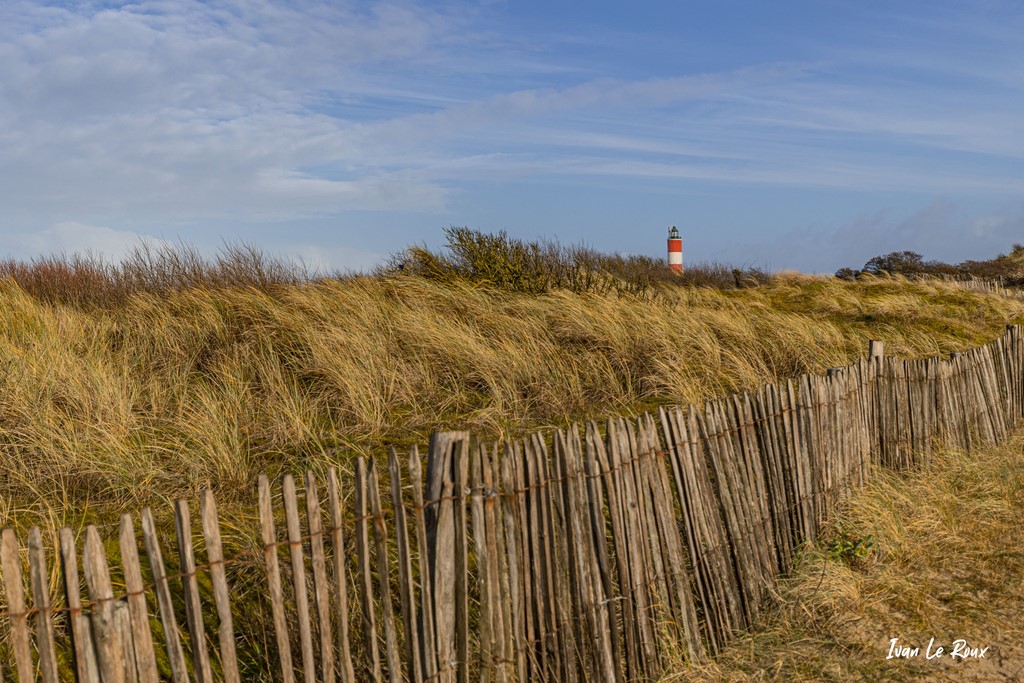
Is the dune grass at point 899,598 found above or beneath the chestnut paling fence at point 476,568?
beneath

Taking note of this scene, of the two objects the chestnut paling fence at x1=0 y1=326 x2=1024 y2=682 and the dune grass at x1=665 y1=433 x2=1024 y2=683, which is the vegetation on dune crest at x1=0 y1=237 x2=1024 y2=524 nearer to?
the chestnut paling fence at x1=0 y1=326 x2=1024 y2=682

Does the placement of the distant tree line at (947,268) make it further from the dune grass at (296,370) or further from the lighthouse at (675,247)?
the dune grass at (296,370)

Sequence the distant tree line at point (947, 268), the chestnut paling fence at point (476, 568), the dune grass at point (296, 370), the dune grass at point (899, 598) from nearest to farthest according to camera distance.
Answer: the chestnut paling fence at point (476, 568) < the dune grass at point (899, 598) < the dune grass at point (296, 370) < the distant tree line at point (947, 268)

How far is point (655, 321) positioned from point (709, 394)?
1776 millimetres

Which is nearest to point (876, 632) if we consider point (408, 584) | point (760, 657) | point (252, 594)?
point (760, 657)

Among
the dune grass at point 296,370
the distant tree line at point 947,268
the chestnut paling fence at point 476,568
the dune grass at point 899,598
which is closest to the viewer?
the chestnut paling fence at point 476,568

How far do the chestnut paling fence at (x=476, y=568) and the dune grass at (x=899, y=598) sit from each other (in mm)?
166

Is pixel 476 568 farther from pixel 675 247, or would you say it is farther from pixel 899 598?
pixel 675 247

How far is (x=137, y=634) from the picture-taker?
2029mm

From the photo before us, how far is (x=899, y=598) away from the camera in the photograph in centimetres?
418

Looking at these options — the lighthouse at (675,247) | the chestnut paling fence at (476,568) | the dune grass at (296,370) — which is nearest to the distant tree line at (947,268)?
the lighthouse at (675,247)

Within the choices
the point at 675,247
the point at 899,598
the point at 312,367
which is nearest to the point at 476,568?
the point at 899,598

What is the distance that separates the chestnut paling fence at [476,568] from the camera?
2.04 m

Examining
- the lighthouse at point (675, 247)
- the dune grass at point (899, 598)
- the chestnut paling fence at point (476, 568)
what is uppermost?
the lighthouse at point (675, 247)
